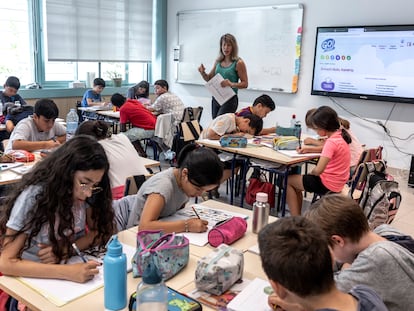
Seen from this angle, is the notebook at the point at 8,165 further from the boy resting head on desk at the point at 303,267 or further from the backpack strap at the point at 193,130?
the boy resting head on desk at the point at 303,267

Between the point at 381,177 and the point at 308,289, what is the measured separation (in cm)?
213

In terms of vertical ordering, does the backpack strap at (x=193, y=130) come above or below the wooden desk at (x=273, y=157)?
above

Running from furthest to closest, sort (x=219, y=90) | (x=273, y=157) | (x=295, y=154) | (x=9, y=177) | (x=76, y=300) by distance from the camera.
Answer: (x=219, y=90)
(x=295, y=154)
(x=273, y=157)
(x=9, y=177)
(x=76, y=300)

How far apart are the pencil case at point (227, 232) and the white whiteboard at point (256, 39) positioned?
198 inches

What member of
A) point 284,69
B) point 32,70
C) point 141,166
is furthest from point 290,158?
point 32,70

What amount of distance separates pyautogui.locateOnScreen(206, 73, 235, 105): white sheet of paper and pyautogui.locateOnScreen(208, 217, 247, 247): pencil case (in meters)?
3.44

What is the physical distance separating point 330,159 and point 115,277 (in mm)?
Answer: 2577

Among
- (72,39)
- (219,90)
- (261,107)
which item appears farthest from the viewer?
(72,39)

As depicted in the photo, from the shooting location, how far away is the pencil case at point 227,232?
178 cm

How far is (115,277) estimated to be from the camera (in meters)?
1.25

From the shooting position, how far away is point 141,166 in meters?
3.05

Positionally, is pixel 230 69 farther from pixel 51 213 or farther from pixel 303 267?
pixel 303 267

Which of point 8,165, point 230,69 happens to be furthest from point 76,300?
point 230,69

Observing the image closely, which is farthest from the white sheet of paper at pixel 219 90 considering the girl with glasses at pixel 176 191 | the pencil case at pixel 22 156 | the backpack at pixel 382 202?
the girl with glasses at pixel 176 191
